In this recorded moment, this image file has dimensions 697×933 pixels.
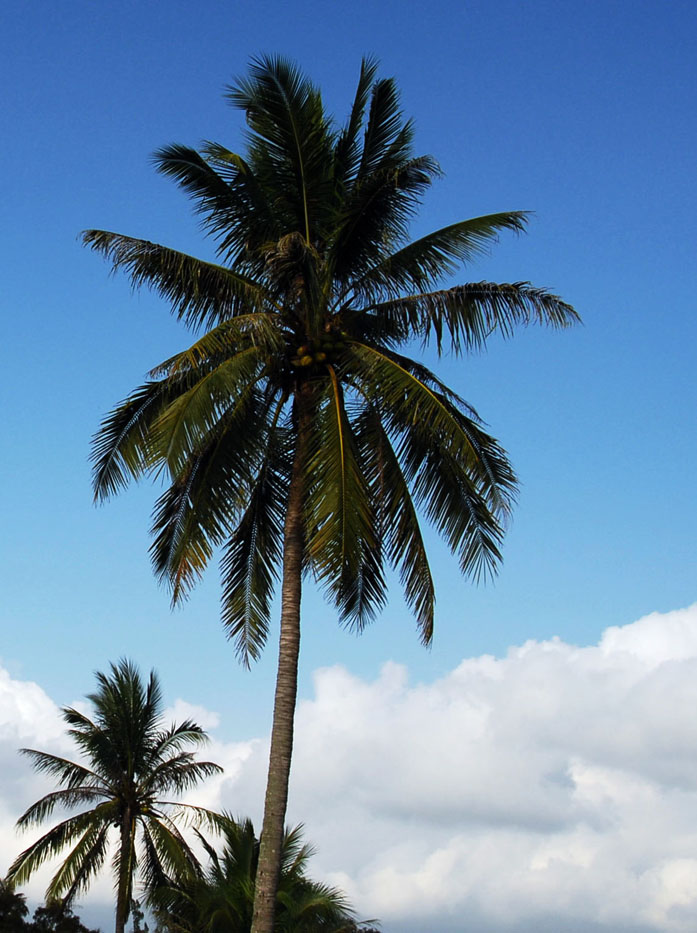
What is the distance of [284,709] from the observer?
14359 millimetres

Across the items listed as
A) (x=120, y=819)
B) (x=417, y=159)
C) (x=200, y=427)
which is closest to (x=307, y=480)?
(x=200, y=427)

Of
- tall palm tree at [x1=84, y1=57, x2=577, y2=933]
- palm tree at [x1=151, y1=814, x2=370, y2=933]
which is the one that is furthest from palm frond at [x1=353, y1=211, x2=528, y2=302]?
palm tree at [x1=151, y1=814, x2=370, y2=933]

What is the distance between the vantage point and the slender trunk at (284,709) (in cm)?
1352

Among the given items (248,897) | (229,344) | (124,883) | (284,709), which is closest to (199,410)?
(229,344)

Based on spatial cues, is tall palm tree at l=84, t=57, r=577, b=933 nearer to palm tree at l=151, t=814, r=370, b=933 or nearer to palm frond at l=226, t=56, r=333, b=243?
palm frond at l=226, t=56, r=333, b=243

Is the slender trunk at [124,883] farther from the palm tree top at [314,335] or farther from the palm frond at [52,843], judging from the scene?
the palm tree top at [314,335]

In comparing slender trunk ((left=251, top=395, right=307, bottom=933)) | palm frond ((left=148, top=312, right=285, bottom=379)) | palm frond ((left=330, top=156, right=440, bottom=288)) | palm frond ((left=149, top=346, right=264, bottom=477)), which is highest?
palm frond ((left=330, top=156, right=440, bottom=288))

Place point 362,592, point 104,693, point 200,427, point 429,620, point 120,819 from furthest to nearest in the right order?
point 104,693
point 120,819
point 362,592
point 429,620
point 200,427

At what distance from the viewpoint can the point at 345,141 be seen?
16.7 m

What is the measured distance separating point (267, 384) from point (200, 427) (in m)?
→ 1.97

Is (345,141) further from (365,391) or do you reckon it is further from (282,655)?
(282,655)

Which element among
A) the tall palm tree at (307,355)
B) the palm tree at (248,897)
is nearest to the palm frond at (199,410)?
the tall palm tree at (307,355)

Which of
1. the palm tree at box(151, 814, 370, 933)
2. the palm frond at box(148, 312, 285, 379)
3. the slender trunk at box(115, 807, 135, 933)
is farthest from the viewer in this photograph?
the slender trunk at box(115, 807, 135, 933)

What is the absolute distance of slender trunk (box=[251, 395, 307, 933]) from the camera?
13.5 metres
